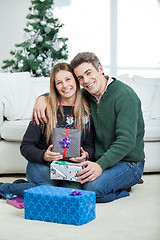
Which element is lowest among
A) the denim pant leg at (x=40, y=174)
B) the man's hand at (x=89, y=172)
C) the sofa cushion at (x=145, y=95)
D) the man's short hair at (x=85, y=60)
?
the denim pant leg at (x=40, y=174)

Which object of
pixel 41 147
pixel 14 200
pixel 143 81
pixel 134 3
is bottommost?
pixel 14 200

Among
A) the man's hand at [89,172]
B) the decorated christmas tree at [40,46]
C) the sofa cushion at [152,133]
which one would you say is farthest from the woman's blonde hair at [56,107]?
the decorated christmas tree at [40,46]

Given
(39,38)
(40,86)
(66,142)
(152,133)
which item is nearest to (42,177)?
(66,142)

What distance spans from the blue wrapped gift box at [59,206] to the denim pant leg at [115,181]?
0.96 ft

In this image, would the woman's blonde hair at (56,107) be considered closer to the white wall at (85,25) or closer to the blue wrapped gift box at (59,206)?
the blue wrapped gift box at (59,206)

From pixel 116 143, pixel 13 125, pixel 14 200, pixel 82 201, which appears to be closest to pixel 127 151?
pixel 116 143

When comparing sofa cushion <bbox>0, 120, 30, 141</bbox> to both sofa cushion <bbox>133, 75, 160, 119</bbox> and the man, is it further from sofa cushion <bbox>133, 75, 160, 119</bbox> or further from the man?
sofa cushion <bbox>133, 75, 160, 119</bbox>

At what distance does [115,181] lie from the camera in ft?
7.52

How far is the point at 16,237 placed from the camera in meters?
1.72

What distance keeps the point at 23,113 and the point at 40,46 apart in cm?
153

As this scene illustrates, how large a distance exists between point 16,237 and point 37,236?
9cm

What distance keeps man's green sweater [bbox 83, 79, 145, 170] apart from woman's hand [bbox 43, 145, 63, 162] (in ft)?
0.72

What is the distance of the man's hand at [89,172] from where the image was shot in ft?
7.13

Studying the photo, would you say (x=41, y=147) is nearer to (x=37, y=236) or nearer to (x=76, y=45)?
(x=37, y=236)
